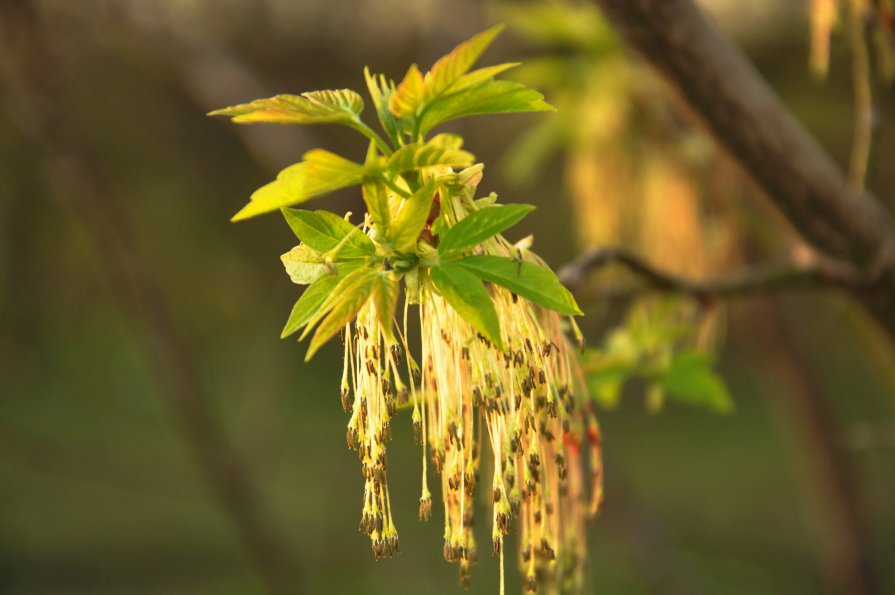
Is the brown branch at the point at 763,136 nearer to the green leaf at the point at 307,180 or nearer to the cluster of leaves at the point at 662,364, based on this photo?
the cluster of leaves at the point at 662,364

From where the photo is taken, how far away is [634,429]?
12.5 ft

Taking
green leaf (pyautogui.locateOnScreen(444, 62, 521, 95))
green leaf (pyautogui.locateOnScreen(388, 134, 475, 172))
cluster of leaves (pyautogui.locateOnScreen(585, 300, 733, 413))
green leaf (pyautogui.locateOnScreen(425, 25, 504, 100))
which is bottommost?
cluster of leaves (pyautogui.locateOnScreen(585, 300, 733, 413))

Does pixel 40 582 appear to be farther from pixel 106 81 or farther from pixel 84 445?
pixel 106 81

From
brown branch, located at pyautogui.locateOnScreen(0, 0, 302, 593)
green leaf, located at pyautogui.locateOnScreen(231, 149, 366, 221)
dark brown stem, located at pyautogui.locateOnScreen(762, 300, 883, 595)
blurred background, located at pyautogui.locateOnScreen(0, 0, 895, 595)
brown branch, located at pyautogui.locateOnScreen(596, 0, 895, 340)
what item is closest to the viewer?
green leaf, located at pyautogui.locateOnScreen(231, 149, 366, 221)

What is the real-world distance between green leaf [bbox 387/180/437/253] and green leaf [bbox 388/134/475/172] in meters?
0.01

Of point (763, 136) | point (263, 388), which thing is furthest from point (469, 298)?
point (263, 388)

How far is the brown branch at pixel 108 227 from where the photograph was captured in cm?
135

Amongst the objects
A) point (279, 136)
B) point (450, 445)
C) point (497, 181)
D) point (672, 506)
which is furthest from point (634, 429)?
point (450, 445)

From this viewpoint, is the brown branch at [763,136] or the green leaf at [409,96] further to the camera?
the brown branch at [763,136]

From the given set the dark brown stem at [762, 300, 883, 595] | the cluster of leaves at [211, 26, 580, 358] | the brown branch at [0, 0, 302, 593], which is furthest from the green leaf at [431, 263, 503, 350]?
the dark brown stem at [762, 300, 883, 595]

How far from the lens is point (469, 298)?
0.44 m

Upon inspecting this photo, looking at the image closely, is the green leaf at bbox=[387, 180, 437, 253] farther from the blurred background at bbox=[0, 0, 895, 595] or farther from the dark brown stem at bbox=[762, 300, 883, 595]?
the blurred background at bbox=[0, 0, 895, 595]

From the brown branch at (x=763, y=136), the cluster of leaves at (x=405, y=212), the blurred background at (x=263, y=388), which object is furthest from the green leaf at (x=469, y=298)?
the blurred background at (x=263, y=388)

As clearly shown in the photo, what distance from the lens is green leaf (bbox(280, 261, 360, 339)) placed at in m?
0.45
